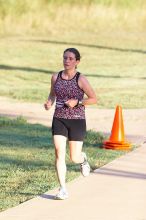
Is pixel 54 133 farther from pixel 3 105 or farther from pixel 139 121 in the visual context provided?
pixel 3 105

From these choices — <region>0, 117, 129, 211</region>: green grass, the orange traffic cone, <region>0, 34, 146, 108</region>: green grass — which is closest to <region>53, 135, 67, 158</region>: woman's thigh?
<region>0, 117, 129, 211</region>: green grass

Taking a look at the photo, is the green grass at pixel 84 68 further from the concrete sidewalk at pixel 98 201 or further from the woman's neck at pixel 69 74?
the woman's neck at pixel 69 74

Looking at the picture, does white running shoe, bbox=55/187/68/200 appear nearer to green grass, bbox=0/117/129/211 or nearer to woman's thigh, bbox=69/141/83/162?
green grass, bbox=0/117/129/211

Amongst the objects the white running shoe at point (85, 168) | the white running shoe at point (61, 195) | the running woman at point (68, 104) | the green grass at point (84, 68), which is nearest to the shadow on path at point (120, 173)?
the white running shoe at point (85, 168)

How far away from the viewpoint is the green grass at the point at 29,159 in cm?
1158

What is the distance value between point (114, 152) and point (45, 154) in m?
1.15

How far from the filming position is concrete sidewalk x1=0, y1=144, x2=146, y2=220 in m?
9.95

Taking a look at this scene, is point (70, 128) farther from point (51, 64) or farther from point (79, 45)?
point (79, 45)

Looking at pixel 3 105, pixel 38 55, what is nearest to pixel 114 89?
pixel 3 105

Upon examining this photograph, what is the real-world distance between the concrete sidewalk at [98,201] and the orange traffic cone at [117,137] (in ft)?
7.69

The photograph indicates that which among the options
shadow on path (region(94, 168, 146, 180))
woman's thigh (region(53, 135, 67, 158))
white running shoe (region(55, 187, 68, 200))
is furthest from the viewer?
shadow on path (region(94, 168, 146, 180))

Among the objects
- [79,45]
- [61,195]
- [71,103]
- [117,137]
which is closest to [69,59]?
[71,103]

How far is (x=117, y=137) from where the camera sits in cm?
1559

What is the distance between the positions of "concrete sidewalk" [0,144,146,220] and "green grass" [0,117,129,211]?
27cm
